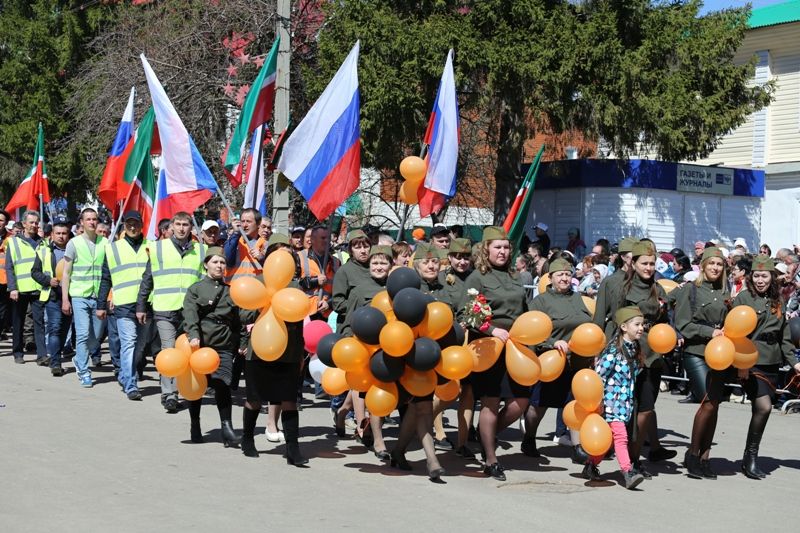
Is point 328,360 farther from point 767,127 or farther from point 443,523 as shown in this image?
point 767,127

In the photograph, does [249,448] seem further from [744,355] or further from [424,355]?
[744,355]

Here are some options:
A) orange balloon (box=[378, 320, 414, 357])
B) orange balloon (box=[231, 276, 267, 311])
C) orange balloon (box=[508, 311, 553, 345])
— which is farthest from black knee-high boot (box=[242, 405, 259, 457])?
orange balloon (box=[508, 311, 553, 345])

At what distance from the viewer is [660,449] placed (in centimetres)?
940

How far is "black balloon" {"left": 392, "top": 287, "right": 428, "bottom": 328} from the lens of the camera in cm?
780

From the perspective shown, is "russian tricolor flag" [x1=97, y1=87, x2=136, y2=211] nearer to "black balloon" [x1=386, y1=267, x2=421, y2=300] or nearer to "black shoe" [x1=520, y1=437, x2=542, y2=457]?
"black shoe" [x1=520, y1=437, x2=542, y2=457]

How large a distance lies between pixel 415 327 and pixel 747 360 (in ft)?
8.43

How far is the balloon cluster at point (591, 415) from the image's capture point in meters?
8.09

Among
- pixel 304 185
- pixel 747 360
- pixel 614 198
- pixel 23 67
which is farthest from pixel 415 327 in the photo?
pixel 23 67

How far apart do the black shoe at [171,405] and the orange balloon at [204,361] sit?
216 centimetres

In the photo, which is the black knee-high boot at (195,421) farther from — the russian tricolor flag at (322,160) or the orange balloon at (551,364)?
the orange balloon at (551,364)

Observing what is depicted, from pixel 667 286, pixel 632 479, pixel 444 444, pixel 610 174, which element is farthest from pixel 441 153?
pixel 610 174

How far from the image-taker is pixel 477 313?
8195mm

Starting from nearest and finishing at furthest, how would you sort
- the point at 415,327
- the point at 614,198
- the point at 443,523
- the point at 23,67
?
the point at 443,523 → the point at 415,327 → the point at 614,198 → the point at 23,67

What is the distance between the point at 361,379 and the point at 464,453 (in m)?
1.59
